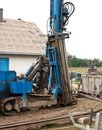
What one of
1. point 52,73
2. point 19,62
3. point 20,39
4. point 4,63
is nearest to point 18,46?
point 19,62

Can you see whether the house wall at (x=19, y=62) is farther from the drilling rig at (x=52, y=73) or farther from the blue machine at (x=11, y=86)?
the blue machine at (x=11, y=86)

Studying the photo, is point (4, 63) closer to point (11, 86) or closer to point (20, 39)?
point (20, 39)

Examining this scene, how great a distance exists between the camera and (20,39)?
2478 centimetres

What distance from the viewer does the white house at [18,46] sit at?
2267cm

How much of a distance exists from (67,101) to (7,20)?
14.1 meters

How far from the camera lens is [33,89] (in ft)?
50.3

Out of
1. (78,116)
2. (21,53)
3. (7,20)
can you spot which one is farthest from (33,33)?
A: (78,116)

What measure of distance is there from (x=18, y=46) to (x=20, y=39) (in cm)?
137

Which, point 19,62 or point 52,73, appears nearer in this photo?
point 52,73

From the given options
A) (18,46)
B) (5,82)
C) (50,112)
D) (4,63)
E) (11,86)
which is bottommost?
(50,112)

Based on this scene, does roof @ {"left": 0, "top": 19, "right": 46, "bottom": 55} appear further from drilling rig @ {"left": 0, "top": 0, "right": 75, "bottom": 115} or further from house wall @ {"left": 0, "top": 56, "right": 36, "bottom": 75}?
drilling rig @ {"left": 0, "top": 0, "right": 75, "bottom": 115}

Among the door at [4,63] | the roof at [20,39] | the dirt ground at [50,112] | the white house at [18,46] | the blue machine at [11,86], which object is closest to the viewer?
the dirt ground at [50,112]

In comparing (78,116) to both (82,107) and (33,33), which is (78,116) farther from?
(33,33)

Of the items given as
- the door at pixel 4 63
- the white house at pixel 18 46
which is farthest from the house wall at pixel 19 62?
the door at pixel 4 63
